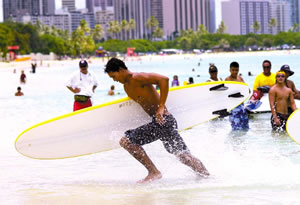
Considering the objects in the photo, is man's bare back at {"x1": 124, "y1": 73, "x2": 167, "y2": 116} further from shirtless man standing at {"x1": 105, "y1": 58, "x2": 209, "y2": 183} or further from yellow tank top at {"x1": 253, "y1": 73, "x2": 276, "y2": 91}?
yellow tank top at {"x1": 253, "y1": 73, "x2": 276, "y2": 91}

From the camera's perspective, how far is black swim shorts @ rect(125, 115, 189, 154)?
19.1 feet

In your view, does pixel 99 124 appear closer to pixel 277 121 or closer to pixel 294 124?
pixel 294 124

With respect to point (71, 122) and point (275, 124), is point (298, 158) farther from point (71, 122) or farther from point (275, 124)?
point (71, 122)

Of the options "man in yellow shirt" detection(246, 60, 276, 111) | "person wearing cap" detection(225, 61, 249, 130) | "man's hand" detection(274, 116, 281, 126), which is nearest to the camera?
"man's hand" detection(274, 116, 281, 126)

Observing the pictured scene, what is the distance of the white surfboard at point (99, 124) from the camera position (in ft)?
21.2

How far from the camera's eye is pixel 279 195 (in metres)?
5.83

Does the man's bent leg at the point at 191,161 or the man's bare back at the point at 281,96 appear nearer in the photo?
the man's bent leg at the point at 191,161

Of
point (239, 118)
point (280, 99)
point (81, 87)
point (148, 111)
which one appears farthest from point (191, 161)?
point (239, 118)

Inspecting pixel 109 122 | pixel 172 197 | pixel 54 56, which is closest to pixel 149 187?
pixel 172 197

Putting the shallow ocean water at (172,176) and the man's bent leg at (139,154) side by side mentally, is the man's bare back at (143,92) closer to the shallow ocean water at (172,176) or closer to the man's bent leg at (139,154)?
the man's bent leg at (139,154)

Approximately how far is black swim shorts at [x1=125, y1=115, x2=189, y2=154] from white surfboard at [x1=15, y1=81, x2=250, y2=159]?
453 mm

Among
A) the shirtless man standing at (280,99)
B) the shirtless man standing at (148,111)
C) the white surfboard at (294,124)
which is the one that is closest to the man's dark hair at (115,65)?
the shirtless man standing at (148,111)

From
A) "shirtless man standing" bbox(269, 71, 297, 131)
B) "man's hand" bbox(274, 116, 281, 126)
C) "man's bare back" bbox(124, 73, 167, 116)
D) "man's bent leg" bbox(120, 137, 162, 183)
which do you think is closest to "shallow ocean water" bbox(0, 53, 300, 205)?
"man's bent leg" bbox(120, 137, 162, 183)

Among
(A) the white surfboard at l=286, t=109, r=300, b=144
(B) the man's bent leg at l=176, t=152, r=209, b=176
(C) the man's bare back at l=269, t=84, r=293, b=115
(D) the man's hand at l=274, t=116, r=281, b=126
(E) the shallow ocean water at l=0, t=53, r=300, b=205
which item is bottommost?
(E) the shallow ocean water at l=0, t=53, r=300, b=205
